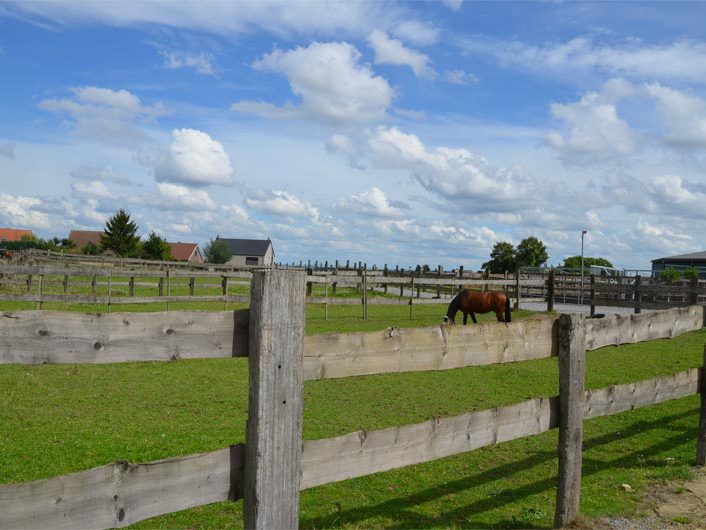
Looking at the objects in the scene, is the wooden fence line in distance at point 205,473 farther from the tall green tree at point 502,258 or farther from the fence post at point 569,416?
the tall green tree at point 502,258

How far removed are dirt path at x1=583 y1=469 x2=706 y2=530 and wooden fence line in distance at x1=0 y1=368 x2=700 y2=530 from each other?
989 millimetres

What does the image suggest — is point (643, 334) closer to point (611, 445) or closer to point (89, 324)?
point (611, 445)

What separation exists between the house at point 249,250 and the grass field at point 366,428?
9653 cm

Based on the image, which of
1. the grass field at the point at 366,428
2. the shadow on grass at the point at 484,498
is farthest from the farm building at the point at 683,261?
the shadow on grass at the point at 484,498

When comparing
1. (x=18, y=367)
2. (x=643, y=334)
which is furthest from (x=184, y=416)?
(x=643, y=334)

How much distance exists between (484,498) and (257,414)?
9.94 ft

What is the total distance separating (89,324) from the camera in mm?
2666

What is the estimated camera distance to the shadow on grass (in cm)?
458

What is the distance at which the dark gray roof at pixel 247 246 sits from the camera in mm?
108750

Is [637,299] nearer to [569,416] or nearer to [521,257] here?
[569,416]

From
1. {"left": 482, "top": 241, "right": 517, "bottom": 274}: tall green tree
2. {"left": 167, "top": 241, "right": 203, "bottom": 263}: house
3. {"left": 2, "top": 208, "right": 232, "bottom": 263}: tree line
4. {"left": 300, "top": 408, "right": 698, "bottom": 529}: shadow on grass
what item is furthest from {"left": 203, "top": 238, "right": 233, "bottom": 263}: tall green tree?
{"left": 300, "top": 408, "right": 698, "bottom": 529}: shadow on grass

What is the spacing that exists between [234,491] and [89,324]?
39.3 inches

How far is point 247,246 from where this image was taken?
11088cm

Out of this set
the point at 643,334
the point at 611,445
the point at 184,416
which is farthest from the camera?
the point at 184,416
